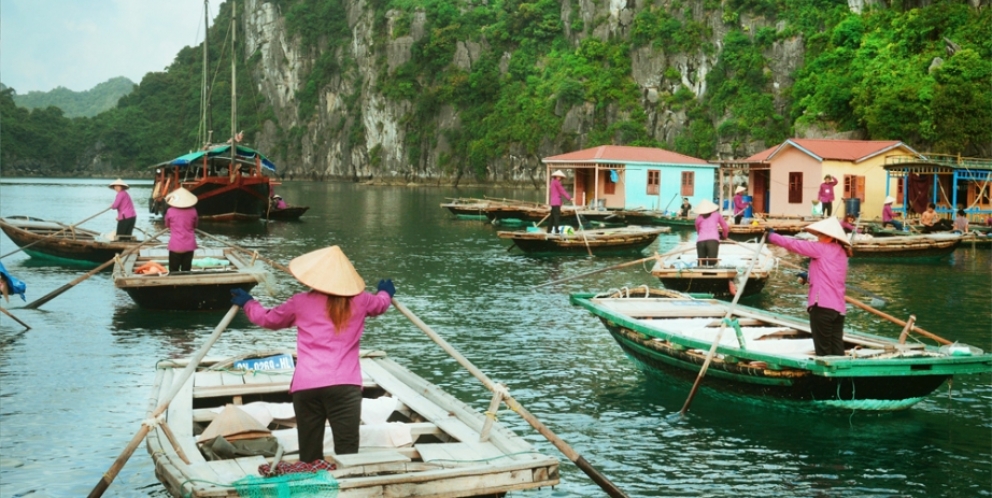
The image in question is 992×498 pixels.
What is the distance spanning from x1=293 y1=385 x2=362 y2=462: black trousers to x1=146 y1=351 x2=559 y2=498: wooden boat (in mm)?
124

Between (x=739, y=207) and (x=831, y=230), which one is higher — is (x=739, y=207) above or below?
below

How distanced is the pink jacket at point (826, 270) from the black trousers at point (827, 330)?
0.22 feet

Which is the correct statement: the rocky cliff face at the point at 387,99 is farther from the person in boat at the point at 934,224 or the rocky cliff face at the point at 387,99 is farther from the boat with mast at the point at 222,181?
the boat with mast at the point at 222,181

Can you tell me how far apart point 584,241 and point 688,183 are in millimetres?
19142

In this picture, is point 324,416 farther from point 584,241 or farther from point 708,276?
point 584,241

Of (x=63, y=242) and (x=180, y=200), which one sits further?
(x=63, y=242)

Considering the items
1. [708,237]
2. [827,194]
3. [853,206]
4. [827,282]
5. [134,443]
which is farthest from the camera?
[853,206]

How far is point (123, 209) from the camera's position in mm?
23578

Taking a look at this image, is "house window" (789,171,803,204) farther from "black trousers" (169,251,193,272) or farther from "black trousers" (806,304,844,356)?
"black trousers" (806,304,844,356)

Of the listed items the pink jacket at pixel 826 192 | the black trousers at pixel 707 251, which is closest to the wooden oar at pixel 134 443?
the black trousers at pixel 707 251

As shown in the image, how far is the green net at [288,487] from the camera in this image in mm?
6109

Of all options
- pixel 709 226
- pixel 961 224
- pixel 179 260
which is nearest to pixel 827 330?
pixel 709 226

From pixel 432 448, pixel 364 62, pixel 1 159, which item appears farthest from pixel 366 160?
pixel 432 448

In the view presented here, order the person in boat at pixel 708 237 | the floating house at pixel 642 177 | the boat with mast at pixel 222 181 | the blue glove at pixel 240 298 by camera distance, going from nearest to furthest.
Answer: the blue glove at pixel 240 298, the person in boat at pixel 708 237, the boat with mast at pixel 222 181, the floating house at pixel 642 177
